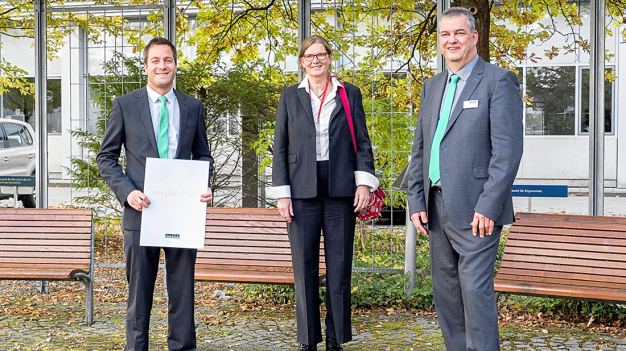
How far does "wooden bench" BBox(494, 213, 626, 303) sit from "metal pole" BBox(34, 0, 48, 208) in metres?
4.48

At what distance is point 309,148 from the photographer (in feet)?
13.7

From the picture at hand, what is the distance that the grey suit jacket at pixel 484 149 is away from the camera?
3.33 meters

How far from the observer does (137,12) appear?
6793 millimetres

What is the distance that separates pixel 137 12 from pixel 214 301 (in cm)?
303

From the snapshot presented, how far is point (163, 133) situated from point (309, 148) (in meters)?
0.92

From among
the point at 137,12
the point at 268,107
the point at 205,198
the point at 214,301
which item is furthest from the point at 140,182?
the point at 268,107

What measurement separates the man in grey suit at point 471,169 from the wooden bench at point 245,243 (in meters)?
2.02

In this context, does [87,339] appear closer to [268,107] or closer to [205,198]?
[205,198]

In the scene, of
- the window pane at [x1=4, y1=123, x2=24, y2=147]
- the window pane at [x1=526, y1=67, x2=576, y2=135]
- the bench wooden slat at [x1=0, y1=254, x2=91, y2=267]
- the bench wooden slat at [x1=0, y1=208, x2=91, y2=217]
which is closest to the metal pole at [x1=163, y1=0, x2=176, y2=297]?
the bench wooden slat at [x1=0, y1=208, x2=91, y2=217]

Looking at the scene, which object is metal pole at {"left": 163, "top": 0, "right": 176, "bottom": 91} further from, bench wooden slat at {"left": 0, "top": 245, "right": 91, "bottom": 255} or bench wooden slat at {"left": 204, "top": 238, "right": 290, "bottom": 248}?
bench wooden slat at {"left": 0, "top": 245, "right": 91, "bottom": 255}

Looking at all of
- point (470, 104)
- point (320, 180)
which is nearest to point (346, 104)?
point (320, 180)

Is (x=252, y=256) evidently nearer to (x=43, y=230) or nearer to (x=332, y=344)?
(x=332, y=344)

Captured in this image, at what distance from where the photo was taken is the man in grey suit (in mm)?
3350

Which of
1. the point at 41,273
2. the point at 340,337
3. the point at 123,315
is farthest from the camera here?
the point at 123,315
